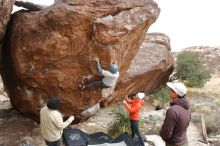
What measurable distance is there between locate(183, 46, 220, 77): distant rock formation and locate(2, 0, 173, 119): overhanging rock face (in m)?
17.6

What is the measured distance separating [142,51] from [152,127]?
4.88 m

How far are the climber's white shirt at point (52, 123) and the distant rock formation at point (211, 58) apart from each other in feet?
65.8

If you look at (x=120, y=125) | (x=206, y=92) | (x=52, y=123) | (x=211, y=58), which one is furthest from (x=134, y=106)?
(x=211, y=58)

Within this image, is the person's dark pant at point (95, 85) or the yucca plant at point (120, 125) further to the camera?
the yucca plant at point (120, 125)

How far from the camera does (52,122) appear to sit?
954 centimetres

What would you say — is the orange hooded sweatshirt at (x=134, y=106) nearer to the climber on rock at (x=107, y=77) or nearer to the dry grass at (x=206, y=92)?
the climber on rock at (x=107, y=77)

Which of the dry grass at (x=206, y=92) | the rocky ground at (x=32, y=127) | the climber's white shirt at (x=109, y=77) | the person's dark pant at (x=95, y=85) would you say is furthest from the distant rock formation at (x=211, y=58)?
the climber's white shirt at (x=109, y=77)

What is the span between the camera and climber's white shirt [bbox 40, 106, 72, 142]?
945cm

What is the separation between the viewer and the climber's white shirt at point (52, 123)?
9445 millimetres

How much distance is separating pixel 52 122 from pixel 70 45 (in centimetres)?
248

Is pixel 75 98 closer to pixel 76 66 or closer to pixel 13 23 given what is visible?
pixel 76 66

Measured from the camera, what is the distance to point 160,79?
1870 centimetres

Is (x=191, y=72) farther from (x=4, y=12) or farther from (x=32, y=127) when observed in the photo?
(x=4, y=12)

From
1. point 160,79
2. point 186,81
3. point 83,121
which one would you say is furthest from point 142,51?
point 83,121
